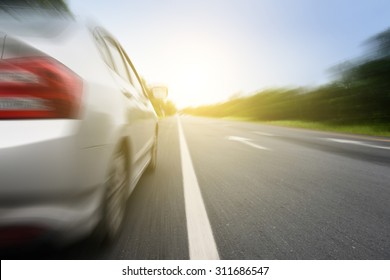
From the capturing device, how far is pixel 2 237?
4.49 ft

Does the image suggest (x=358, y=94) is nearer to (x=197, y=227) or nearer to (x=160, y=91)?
(x=160, y=91)

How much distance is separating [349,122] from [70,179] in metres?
23.3

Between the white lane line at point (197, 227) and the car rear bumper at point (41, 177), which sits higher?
the car rear bumper at point (41, 177)

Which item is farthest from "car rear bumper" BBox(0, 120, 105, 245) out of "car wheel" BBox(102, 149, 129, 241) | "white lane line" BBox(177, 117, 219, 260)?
"white lane line" BBox(177, 117, 219, 260)

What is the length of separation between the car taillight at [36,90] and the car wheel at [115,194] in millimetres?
580

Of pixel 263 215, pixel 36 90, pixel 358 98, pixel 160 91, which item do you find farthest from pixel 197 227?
pixel 358 98

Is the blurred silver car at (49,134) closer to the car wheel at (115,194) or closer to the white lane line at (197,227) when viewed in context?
the car wheel at (115,194)

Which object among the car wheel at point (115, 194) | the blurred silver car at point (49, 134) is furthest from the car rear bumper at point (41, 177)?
the car wheel at point (115, 194)

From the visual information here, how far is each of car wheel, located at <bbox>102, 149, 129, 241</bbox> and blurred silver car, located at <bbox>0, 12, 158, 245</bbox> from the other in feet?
0.46

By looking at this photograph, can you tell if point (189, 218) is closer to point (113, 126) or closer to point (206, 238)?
point (206, 238)

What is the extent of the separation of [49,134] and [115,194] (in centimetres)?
87

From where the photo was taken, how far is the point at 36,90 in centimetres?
145

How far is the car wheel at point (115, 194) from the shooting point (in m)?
1.95

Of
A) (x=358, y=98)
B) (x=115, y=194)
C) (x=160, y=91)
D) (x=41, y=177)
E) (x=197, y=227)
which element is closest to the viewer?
(x=41, y=177)
